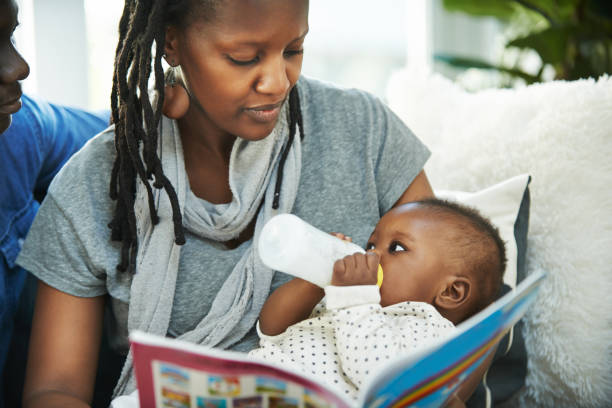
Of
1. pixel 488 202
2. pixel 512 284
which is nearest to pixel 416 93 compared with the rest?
pixel 488 202

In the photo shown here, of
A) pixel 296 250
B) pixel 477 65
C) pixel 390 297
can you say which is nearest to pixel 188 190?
pixel 296 250

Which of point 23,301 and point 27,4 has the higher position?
point 27,4

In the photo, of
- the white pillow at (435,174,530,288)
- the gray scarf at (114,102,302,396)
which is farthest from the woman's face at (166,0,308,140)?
the white pillow at (435,174,530,288)

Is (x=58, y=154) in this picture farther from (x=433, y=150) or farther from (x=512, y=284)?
(x=512, y=284)

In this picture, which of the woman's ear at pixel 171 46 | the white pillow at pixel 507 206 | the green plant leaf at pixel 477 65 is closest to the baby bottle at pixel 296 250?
the woman's ear at pixel 171 46

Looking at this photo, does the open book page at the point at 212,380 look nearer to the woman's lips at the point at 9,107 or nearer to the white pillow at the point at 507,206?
the woman's lips at the point at 9,107

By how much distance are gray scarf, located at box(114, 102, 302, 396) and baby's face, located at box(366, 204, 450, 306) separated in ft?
0.76

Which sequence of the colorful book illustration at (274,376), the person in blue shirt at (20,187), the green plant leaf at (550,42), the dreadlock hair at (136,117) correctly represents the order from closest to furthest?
the colorful book illustration at (274,376)
the dreadlock hair at (136,117)
the person in blue shirt at (20,187)
the green plant leaf at (550,42)

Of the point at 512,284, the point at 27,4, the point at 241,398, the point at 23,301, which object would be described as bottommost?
the point at 23,301

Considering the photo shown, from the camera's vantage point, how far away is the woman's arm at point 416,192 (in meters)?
1.29

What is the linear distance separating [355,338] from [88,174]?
1.94 feet

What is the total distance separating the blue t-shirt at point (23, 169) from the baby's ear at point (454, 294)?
84 cm

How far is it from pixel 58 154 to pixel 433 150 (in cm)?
91

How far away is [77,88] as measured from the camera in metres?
2.06
